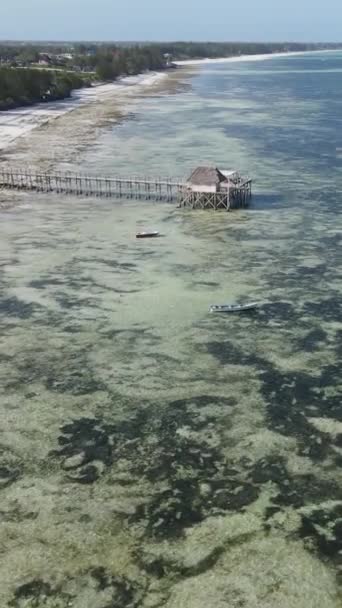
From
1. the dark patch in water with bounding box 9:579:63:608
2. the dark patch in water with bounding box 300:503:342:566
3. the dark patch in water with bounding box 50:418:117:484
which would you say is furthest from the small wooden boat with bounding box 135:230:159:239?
the dark patch in water with bounding box 9:579:63:608

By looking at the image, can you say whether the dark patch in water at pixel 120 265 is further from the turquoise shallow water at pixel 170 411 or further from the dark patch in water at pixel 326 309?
the dark patch in water at pixel 326 309

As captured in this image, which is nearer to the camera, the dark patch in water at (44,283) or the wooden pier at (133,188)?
the dark patch in water at (44,283)

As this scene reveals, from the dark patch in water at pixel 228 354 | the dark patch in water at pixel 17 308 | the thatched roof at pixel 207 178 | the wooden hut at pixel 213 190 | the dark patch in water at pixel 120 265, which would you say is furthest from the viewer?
the wooden hut at pixel 213 190

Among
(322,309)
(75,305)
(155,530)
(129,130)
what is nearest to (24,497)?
(155,530)

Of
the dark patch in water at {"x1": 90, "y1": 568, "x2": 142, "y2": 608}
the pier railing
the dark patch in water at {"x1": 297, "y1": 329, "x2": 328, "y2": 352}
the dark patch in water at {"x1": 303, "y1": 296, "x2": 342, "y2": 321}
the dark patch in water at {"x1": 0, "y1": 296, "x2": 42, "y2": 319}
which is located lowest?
the dark patch in water at {"x1": 90, "y1": 568, "x2": 142, "y2": 608}

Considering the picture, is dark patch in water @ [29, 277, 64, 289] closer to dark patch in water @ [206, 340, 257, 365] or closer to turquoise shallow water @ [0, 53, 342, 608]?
turquoise shallow water @ [0, 53, 342, 608]

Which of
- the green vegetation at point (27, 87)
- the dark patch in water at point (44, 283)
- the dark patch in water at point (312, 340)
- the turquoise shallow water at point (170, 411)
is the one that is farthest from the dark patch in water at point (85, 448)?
the green vegetation at point (27, 87)

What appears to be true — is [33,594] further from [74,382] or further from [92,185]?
[92,185]
